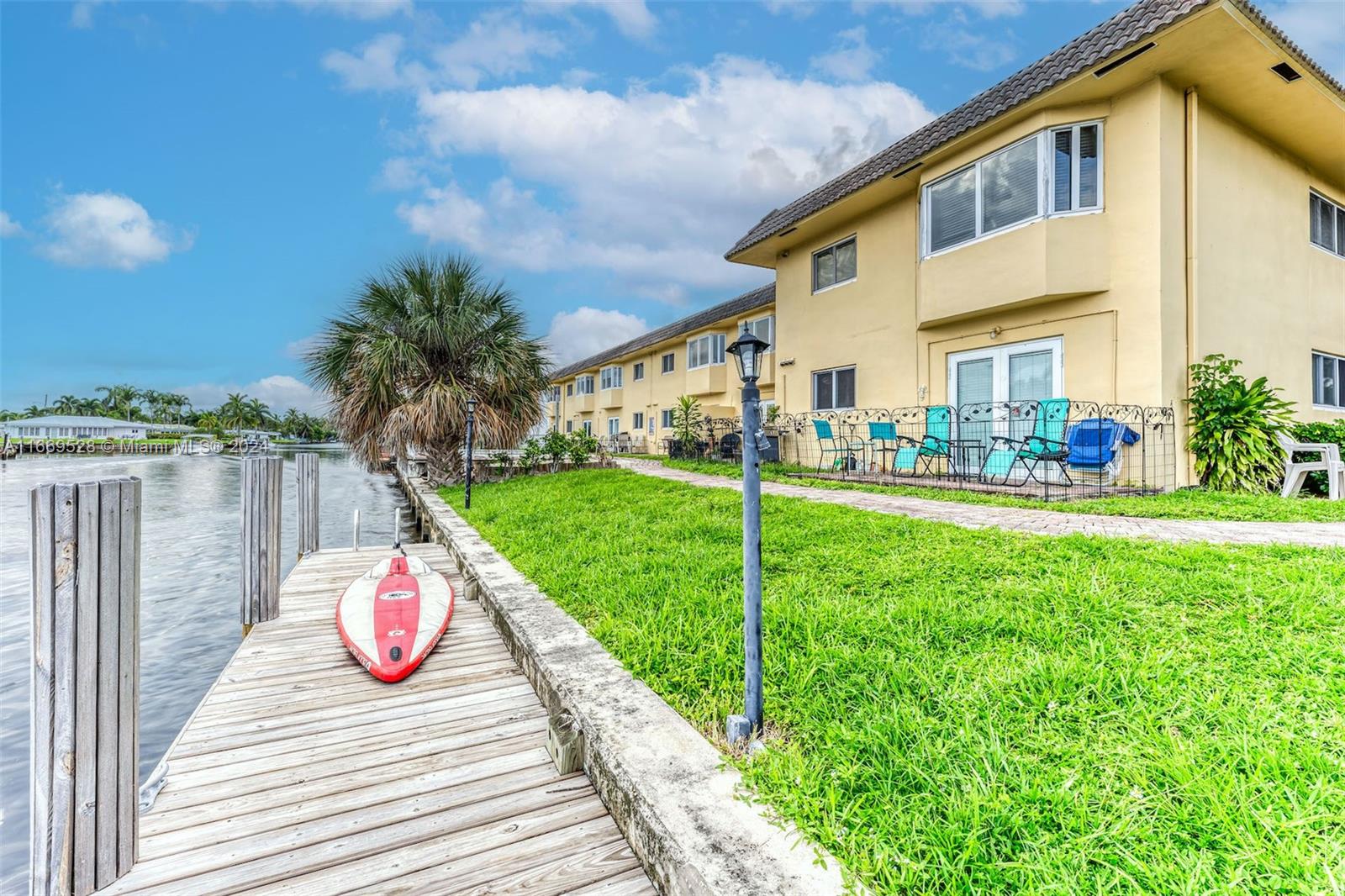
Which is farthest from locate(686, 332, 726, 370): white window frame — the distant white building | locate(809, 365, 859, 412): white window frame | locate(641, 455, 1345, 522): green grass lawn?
the distant white building

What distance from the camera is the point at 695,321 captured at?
2422 centimetres

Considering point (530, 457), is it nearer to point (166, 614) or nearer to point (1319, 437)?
point (166, 614)

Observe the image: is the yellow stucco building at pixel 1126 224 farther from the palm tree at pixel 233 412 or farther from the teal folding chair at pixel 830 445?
the palm tree at pixel 233 412

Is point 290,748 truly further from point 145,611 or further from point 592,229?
point 592,229

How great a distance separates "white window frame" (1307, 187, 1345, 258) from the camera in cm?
1072

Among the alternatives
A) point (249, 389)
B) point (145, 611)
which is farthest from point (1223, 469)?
point (249, 389)

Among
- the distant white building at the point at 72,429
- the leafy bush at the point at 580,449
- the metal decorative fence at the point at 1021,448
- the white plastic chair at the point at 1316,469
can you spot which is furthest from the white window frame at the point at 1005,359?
the distant white building at the point at 72,429

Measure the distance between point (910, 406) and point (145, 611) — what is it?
39.6ft

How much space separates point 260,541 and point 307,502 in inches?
126

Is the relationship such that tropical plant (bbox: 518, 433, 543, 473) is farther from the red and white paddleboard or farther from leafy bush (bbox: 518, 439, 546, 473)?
the red and white paddleboard

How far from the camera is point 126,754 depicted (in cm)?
196

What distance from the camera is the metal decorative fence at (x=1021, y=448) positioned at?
26.1 ft

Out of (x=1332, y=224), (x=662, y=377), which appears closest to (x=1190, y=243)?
(x=1332, y=224)

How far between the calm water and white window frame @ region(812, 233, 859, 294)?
11250 mm
